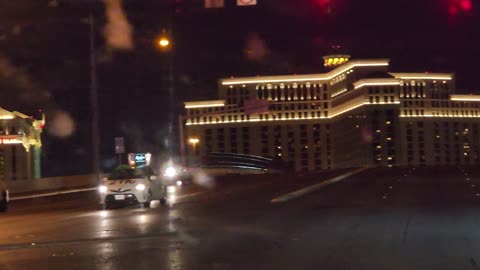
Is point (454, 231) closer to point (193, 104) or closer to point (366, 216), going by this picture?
point (366, 216)

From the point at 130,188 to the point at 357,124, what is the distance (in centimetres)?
10875

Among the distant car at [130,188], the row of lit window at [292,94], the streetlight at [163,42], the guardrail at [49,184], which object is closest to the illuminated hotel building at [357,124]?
the row of lit window at [292,94]

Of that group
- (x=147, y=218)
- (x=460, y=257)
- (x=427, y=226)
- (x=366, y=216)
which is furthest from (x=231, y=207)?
(x=460, y=257)

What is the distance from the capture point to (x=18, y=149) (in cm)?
6381

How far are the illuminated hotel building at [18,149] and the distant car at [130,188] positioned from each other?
33660 millimetres

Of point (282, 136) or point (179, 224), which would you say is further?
point (282, 136)

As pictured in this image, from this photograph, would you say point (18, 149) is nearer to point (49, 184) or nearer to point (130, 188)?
point (49, 184)

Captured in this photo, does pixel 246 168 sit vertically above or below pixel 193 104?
below

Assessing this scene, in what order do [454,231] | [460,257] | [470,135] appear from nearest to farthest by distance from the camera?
[460,257] → [454,231] → [470,135]

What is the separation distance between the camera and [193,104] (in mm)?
123188

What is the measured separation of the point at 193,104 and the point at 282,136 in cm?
1979

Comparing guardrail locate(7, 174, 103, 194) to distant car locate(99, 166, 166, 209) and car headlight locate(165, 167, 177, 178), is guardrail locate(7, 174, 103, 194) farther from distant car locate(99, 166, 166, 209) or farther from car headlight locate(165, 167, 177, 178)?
distant car locate(99, 166, 166, 209)

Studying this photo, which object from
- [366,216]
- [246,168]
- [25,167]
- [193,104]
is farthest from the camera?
[193,104]

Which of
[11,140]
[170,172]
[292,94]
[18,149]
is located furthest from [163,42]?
[292,94]
